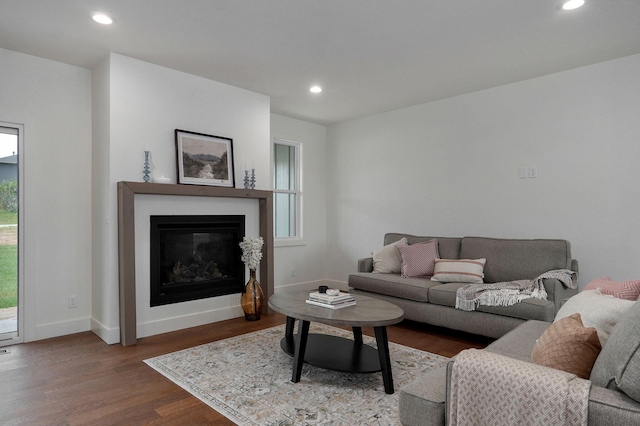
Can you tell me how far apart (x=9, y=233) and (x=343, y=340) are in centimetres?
311

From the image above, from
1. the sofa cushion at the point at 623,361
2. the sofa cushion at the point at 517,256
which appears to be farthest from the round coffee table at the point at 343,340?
the sofa cushion at the point at 517,256

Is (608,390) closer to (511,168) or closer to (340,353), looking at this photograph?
(340,353)

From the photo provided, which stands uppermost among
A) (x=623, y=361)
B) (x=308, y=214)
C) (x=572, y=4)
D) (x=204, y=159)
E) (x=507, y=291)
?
(x=572, y=4)

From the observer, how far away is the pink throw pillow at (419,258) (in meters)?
4.34

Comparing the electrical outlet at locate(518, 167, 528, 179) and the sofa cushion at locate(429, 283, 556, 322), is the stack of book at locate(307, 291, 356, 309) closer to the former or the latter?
the sofa cushion at locate(429, 283, 556, 322)

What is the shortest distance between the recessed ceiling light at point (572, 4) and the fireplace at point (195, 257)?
135 inches

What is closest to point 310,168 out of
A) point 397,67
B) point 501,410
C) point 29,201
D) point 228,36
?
point 397,67

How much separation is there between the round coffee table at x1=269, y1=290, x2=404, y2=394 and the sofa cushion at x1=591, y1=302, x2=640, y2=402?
1.29 metres

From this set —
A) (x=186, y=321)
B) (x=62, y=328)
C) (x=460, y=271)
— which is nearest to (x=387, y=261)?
(x=460, y=271)

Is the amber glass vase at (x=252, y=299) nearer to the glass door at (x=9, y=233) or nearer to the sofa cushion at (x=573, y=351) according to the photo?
the glass door at (x=9, y=233)

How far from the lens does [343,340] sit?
10.6 feet

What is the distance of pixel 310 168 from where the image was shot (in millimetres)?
6070

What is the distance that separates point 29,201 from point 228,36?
232 centimetres

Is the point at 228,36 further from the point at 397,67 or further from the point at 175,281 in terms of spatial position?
the point at 175,281
